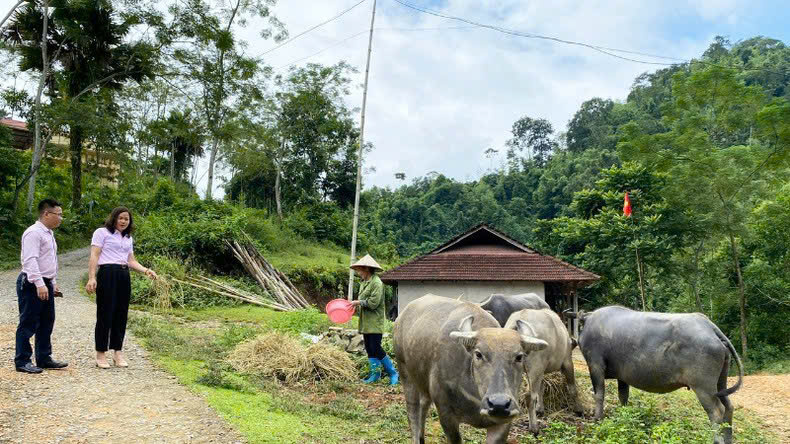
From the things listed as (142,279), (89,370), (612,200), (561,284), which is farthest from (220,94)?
(89,370)

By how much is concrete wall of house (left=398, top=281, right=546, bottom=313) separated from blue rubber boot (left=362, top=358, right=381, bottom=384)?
11396 mm

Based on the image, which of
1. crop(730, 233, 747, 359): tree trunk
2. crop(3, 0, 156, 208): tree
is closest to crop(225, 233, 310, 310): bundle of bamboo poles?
crop(3, 0, 156, 208): tree

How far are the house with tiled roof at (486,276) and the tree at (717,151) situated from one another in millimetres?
5423

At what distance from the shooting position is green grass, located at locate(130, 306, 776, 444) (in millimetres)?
5754

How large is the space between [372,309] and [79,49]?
69.0 ft

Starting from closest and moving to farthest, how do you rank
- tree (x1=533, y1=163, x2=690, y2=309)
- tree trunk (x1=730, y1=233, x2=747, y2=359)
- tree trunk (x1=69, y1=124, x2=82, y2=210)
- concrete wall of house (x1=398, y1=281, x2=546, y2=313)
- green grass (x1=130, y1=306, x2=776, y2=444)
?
green grass (x1=130, y1=306, x2=776, y2=444)
concrete wall of house (x1=398, y1=281, x2=546, y2=313)
tree trunk (x1=730, y1=233, x2=747, y2=359)
tree trunk (x1=69, y1=124, x2=82, y2=210)
tree (x1=533, y1=163, x2=690, y2=309)

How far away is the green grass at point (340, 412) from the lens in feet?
18.9

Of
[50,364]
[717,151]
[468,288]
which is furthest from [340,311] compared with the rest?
[717,151]

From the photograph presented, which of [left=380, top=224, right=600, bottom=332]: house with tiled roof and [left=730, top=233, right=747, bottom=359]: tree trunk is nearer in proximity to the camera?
[left=380, top=224, right=600, bottom=332]: house with tiled roof

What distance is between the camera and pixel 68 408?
5.45 m

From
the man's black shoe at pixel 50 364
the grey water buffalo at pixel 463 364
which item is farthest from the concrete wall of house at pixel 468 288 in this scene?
the grey water buffalo at pixel 463 364

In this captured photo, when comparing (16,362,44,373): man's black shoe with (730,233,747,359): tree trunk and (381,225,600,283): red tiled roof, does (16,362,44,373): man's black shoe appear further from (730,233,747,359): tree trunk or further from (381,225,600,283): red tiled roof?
(730,233,747,359): tree trunk

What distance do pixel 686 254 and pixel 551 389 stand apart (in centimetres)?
1932

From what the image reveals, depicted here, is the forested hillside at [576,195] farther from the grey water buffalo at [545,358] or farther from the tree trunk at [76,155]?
the grey water buffalo at [545,358]
